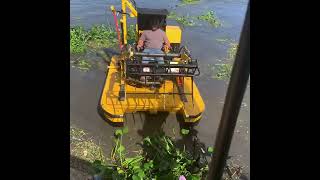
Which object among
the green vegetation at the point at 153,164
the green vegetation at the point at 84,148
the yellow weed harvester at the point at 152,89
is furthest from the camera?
the yellow weed harvester at the point at 152,89

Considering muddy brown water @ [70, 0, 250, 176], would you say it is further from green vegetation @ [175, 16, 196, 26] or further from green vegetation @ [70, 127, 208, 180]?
green vegetation @ [175, 16, 196, 26]

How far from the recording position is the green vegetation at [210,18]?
15.0m

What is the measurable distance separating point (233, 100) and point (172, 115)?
5721 millimetres

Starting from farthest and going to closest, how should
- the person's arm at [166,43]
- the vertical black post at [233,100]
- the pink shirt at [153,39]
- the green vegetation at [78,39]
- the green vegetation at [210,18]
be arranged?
the green vegetation at [210,18] → the green vegetation at [78,39] → the person's arm at [166,43] → the pink shirt at [153,39] → the vertical black post at [233,100]

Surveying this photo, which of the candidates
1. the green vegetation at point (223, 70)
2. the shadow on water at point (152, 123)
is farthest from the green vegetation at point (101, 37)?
the shadow on water at point (152, 123)

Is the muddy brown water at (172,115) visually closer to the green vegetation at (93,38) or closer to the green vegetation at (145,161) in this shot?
the green vegetation at (145,161)

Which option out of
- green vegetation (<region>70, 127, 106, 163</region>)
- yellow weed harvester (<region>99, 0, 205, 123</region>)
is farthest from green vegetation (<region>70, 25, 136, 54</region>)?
green vegetation (<region>70, 127, 106, 163</region>)

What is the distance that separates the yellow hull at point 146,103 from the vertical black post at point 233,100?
471cm

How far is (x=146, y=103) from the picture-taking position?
6660 mm

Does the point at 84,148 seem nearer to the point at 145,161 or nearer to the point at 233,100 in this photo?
the point at 145,161
